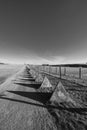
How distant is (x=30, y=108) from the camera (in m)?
3.36

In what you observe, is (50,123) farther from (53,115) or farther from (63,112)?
(63,112)

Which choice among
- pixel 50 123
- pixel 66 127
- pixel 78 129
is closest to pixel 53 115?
pixel 50 123

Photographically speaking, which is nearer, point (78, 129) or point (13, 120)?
point (78, 129)

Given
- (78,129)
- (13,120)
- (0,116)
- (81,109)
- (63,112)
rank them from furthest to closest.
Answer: (81,109)
(63,112)
(0,116)
(13,120)
(78,129)

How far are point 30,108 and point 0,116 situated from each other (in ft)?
3.85

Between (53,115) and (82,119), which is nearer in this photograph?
(82,119)

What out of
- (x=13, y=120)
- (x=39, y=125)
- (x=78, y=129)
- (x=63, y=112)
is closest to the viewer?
(x=78, y=129)

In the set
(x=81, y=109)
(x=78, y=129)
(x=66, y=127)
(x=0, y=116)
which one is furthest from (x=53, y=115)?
(x=0, y=116)

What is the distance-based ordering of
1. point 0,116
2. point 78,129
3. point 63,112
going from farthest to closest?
point 63,112, point 0,116, point 78,129

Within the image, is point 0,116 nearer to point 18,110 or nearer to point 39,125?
point 18,110

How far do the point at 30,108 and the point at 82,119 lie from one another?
210 centimetres

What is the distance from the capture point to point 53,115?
2869mm

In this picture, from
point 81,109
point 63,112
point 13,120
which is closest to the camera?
point 13,120

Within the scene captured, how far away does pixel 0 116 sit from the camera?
9.23ft
